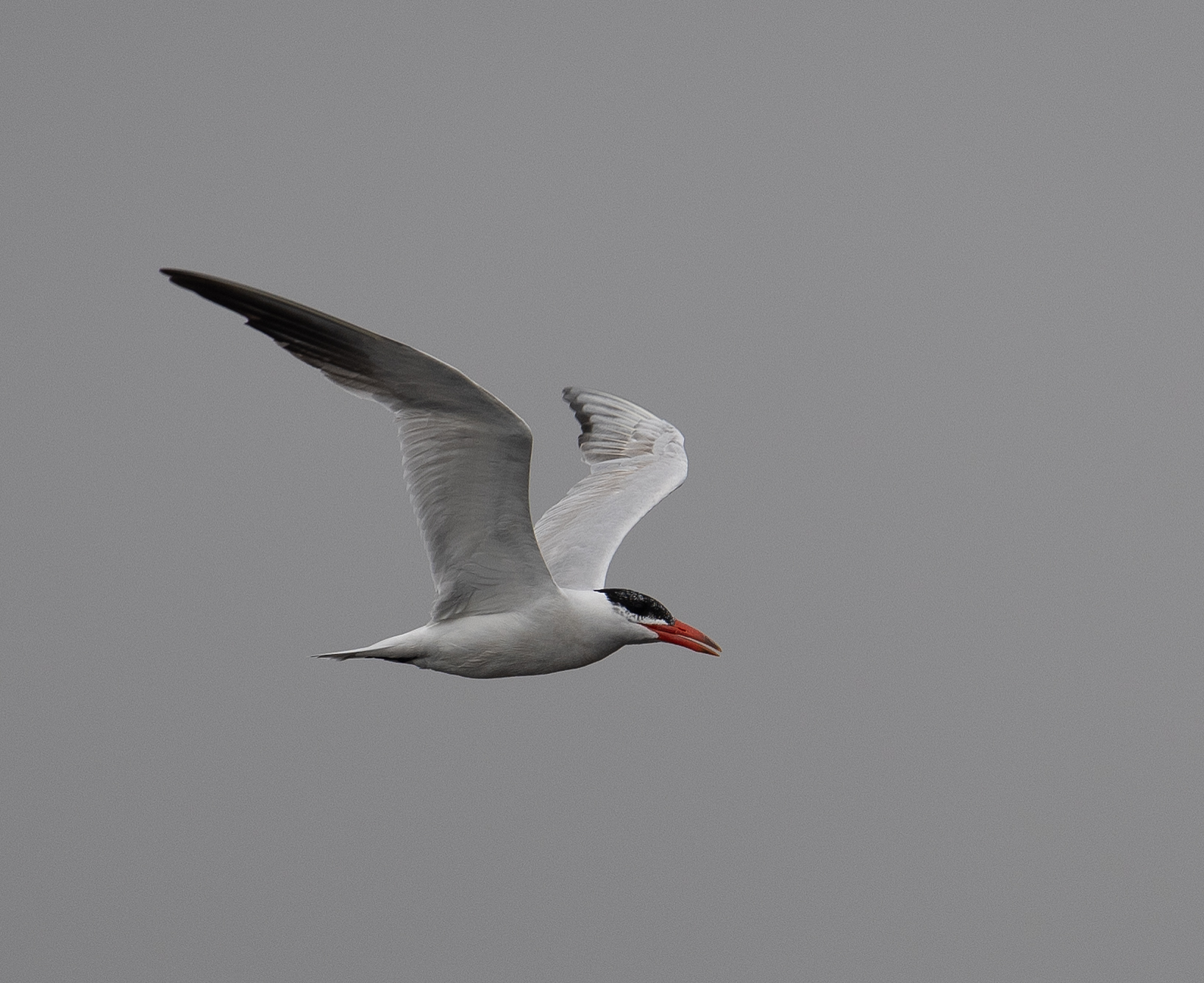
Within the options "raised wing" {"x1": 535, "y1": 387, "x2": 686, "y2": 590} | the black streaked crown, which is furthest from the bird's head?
"raised wing" {"x1": 535, "y1": 387, "x2": 686, "y2": 590}

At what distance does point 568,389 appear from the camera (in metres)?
12.1

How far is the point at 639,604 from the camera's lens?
→ 861 cm

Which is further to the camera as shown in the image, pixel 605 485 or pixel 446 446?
pixel 605 485

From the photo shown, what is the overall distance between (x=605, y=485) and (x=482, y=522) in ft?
10.1

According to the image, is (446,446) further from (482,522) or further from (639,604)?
(639,604)

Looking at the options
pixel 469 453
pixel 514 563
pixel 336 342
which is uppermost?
pixel 336 342

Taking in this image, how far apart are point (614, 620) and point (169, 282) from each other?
3758mm

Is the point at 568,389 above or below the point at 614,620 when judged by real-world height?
above

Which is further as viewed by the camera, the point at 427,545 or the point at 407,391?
the point at 427,545

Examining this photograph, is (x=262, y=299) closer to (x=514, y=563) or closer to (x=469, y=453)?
(x=469, y=453)

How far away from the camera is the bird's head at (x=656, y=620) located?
338 inches

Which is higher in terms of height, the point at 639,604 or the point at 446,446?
the point at 446,446

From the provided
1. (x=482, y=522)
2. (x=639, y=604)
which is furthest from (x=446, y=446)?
(x=639, y=604)

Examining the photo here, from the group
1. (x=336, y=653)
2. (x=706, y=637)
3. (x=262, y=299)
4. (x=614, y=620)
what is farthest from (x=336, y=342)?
(x=706, y=637)
